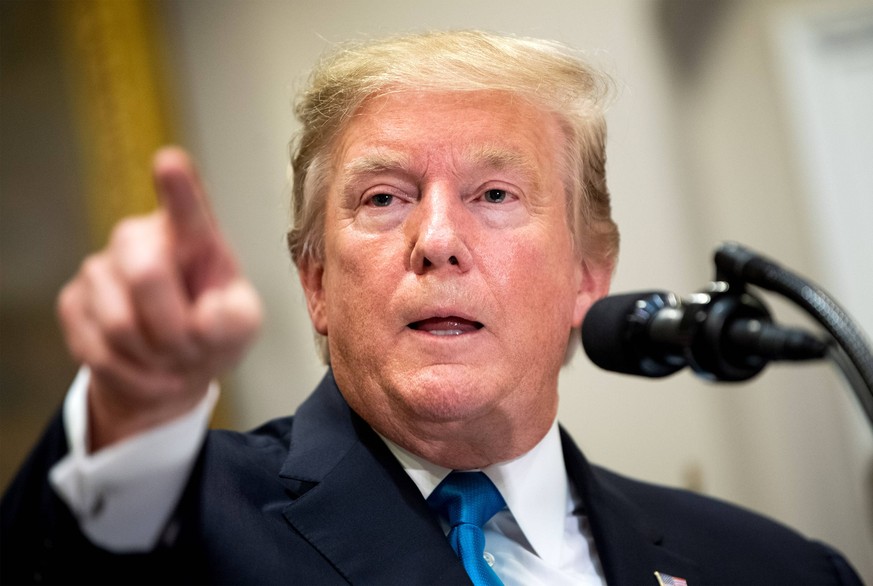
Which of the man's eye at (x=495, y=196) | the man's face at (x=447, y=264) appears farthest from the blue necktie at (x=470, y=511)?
the man's eye at (x=495, y=196)

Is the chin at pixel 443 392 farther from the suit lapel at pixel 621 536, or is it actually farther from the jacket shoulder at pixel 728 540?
the jacket shoulder at pixel 728 540

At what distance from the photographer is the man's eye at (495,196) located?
5.92ft

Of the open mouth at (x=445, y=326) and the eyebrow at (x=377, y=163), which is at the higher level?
the eyebrow at (x=377, y=163)

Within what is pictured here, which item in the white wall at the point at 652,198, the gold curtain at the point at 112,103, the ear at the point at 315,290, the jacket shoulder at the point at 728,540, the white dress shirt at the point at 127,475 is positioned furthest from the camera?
the white wall at the point at 652,198

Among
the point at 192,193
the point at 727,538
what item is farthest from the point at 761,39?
the point at 192,193

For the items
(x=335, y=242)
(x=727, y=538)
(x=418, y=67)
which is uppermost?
(x=418, y=67)

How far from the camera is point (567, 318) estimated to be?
1.89 meters

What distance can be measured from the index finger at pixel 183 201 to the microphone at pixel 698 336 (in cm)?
59

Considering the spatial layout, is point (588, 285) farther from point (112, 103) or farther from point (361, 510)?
point (112, 103)

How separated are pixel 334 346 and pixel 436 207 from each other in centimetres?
32

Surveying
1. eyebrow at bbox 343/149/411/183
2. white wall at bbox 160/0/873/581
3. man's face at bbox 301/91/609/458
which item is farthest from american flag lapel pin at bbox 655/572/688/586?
white wall at bbox 160/0/873/581

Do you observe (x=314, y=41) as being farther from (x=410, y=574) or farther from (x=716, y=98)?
(x=410, y=574)

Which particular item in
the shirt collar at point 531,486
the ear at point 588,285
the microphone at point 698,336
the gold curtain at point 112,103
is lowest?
the shirt collar at point 531,486

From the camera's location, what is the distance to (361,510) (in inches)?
62.2
